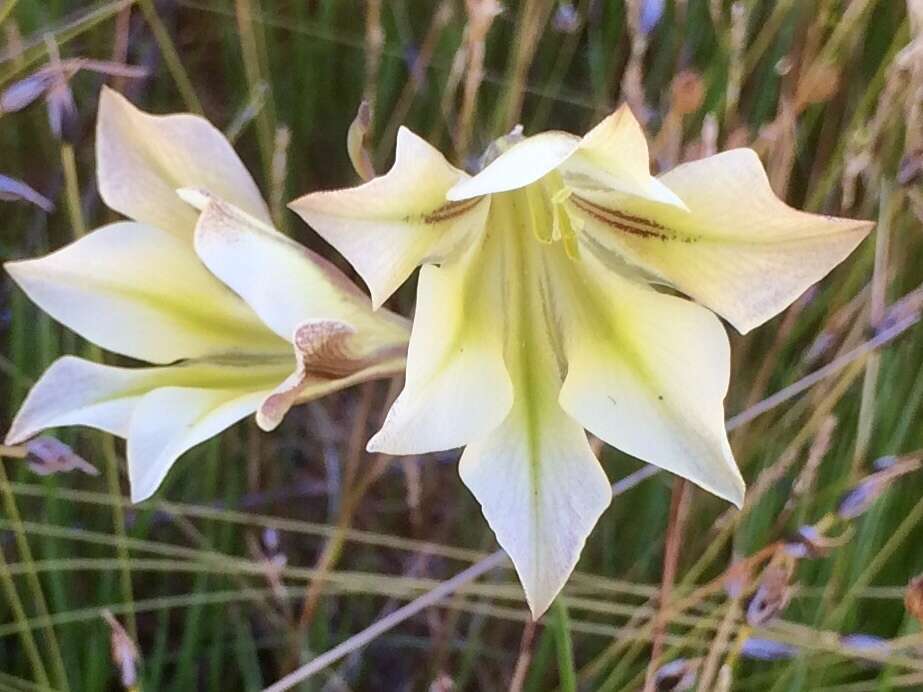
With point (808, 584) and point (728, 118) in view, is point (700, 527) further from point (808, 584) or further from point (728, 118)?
point (728, 118)

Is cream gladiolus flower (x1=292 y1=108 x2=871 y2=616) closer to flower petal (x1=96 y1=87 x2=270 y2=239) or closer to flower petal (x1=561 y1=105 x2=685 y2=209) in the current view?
flower petal (x1=561 y1=105 x2=685 y2=209)

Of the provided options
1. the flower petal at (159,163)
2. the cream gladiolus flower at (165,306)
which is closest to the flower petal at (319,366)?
the cream gladiolus flower at (165,306)

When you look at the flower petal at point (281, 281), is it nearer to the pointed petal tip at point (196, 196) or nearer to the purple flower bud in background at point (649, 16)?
the pointed petal tip at point (196, 196)

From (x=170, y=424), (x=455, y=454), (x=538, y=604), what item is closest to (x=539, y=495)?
(x=538, y=604)

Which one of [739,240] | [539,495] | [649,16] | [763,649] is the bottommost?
[763,649]

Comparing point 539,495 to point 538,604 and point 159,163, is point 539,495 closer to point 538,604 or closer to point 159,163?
point 538,604

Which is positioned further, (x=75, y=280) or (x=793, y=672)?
(x=793, y=672)

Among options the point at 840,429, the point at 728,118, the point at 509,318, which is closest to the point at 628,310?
the point at 509,318
